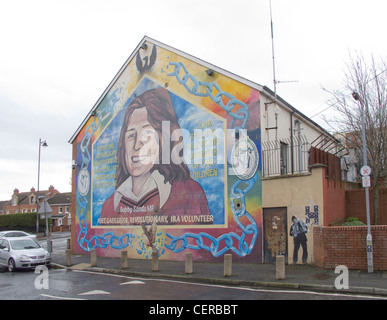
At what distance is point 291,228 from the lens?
14883 millimetres

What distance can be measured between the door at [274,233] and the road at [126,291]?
429 cm

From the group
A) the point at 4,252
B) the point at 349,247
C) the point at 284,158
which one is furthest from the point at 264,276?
the point at 4,252

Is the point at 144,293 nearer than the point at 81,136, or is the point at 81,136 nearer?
the point at 144,293

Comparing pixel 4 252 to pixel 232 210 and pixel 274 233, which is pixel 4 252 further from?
pixel 274 233

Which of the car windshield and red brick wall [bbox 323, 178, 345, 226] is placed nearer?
red brick wall [bbox 323, 178, 345, 226]

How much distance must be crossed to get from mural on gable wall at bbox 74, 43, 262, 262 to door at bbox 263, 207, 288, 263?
30cm

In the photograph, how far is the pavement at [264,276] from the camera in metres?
10.3

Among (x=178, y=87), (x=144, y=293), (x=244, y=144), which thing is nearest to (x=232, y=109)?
(x=244, y=144)

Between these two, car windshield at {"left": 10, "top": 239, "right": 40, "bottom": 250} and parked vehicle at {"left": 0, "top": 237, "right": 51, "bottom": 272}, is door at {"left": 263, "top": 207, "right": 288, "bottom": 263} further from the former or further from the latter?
car windshield at {"left": 10, "top": 239, "right": 40, "bottom": 250}

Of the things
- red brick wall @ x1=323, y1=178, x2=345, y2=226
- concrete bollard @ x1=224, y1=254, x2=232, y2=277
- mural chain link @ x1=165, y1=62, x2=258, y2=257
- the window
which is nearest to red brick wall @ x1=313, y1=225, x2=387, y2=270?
red brick wall @ x1=323, y1=178, x2=345, y2=226

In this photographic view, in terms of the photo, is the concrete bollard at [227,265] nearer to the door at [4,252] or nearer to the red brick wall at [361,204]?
the red brick wall at [361,204]

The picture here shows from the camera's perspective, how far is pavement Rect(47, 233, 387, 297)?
33.8 feet

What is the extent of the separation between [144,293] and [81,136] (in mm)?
16442
